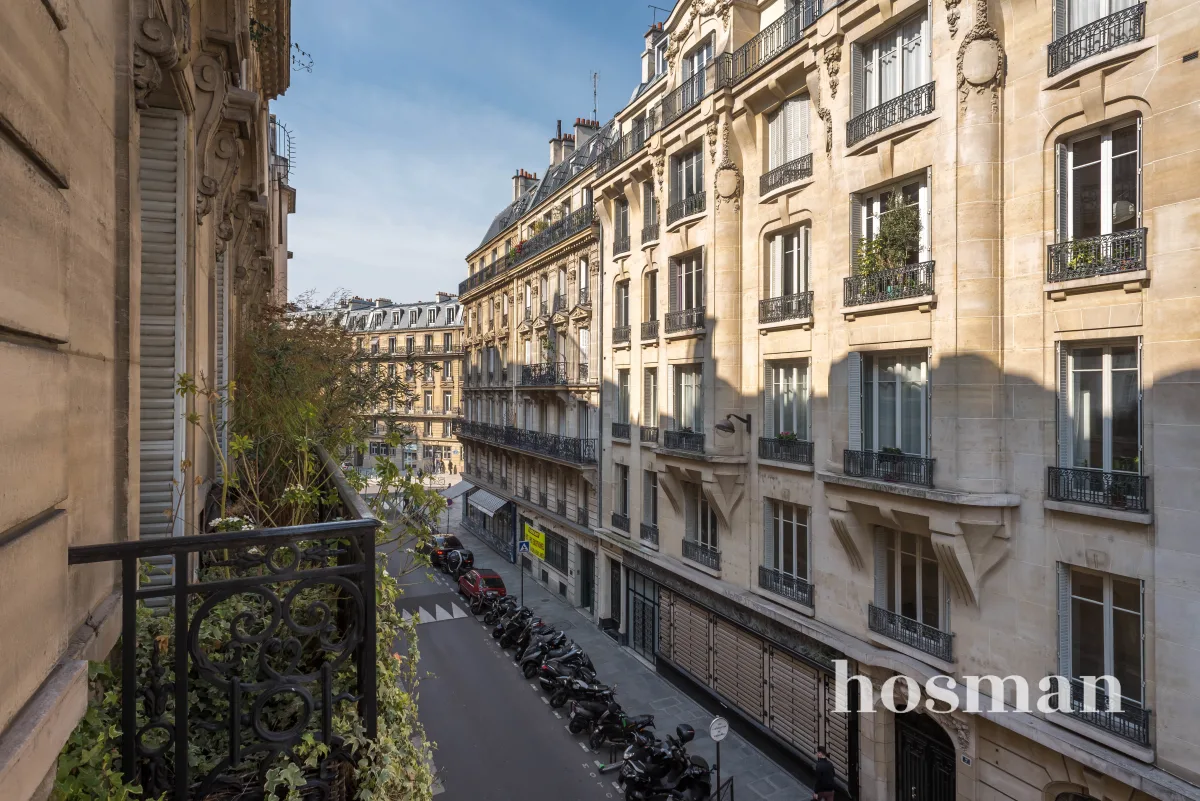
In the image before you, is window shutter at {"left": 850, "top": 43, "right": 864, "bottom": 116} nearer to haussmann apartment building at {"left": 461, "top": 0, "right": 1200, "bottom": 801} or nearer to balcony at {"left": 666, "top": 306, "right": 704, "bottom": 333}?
haussmann apartment building at {"left": 461, "top": 0, "right": 1200, "bottom": 801}

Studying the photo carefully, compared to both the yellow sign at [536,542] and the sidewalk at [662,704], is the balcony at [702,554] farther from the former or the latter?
the yellow sign at [536,542]

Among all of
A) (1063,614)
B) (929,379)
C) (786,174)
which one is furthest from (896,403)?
(786,174)

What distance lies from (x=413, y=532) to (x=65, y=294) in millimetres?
2493

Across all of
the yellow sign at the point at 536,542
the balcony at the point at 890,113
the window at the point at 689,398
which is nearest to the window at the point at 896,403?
the balcony at the point at 890,113

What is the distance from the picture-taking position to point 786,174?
47.4 feet

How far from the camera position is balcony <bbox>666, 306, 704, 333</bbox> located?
16.9 metres

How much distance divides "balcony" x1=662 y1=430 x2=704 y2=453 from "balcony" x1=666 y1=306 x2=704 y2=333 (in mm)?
2704

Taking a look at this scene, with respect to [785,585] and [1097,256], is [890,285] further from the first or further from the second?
Answer: [785,585]

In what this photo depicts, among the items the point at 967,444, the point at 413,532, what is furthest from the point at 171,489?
the point at 967,444

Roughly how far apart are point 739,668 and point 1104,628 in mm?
8075

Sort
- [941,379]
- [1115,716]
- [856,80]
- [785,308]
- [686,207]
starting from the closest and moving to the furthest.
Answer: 1. [1115,716]
2. [941,379]
3. [856,80]
4. [785,308]
5. [686,207]

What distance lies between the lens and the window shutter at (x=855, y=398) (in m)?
12.4

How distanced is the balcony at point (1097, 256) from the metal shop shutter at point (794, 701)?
8709mm

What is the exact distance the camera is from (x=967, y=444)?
34.0 ft
